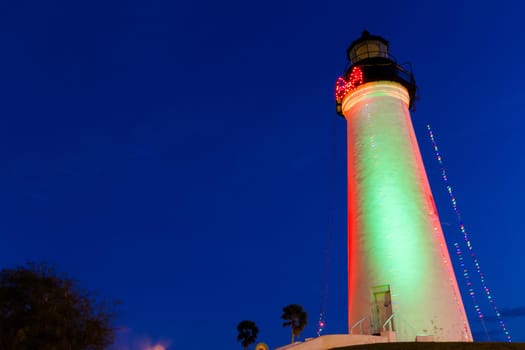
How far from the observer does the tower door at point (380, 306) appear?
54.1 ft

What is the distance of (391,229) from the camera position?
17.4m

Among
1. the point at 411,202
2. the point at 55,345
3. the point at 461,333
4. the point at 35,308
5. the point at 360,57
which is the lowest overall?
the point at 55,345

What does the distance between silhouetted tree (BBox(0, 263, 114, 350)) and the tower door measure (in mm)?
9979

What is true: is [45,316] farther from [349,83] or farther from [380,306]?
[349,83]

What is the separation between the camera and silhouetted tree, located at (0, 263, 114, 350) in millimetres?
13680

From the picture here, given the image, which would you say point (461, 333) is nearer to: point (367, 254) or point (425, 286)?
point (425, 286)

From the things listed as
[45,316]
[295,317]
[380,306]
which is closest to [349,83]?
[380,306]

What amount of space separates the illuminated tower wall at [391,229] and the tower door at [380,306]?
0.04m

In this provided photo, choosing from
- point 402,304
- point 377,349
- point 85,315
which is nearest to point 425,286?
point 402,304

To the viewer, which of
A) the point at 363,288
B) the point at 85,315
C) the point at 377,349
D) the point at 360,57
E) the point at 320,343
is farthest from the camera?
the point at 360,57

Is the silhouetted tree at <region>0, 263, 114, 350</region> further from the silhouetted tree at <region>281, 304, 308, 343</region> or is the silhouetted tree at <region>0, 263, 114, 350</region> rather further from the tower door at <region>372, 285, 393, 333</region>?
the silhouetted tree at <region>281, 304, 308, 343</region>

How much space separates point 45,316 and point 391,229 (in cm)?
1297

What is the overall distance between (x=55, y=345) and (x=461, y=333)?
559 inches

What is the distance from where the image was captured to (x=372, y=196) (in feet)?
60.7
